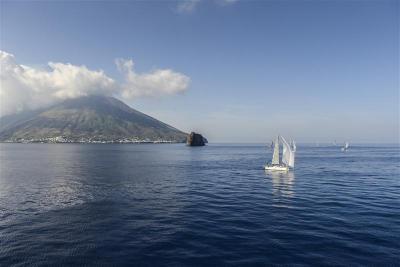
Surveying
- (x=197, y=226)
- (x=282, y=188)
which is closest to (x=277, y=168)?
(x=282, y=188)

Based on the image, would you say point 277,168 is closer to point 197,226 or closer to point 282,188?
point 282,188

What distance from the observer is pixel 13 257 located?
92.2ft

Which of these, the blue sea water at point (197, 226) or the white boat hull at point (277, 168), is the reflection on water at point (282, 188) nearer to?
the blue sea water at point (197, 226)

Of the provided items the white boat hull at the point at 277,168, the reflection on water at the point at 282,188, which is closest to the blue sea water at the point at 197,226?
the reflection on water at the point at 282,188

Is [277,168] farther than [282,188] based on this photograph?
Yes

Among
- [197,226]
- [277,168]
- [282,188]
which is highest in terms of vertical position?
[277,168]

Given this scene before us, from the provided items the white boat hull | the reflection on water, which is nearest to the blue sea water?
the reflection on water

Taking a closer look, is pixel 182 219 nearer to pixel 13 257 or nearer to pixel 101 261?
pixel 101 261

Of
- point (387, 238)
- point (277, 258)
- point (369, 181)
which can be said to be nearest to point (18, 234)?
point (277, 258)

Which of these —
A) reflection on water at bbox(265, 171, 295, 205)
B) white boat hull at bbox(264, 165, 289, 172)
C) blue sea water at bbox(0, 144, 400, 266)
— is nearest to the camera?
blue sea water at bbox(0, 144, 400, 266)

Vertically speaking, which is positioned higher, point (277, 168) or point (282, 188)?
point (277, 168)

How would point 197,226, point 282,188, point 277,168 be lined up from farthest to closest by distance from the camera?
point 277,168 → point 282,188 → point 197,226

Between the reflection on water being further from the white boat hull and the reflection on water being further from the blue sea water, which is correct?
the white boat hull

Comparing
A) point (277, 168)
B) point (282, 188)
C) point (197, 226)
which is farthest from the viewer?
point (277, 168)
